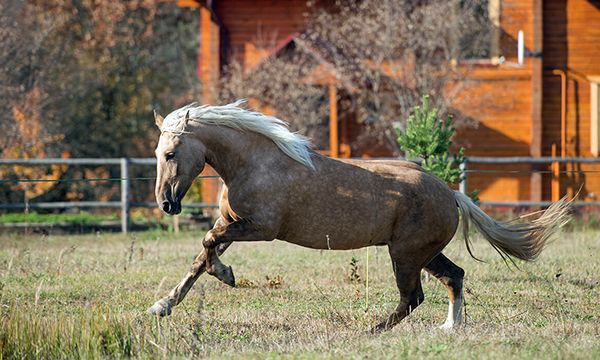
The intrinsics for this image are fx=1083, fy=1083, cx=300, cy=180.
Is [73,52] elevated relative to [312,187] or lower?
elevated

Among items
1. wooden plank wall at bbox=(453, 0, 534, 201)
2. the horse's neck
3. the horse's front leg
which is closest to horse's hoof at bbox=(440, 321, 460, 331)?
the horse's front leg

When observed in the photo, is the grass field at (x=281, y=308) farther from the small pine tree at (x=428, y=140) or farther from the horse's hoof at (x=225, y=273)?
the small pine tree at (x=428, y=140)

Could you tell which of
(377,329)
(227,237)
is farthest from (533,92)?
(227,237)

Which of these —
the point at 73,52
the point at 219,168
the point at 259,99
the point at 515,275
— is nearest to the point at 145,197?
the point at 73,52

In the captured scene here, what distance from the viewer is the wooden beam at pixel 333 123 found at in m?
24.6

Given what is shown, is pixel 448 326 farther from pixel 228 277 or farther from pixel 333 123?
pixel 333 123

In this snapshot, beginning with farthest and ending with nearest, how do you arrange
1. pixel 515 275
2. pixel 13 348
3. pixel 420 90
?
pixel 420 90 → pixel 515 275 → pixel 13 348

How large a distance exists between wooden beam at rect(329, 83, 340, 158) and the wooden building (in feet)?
1.58

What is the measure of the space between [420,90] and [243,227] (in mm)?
16163

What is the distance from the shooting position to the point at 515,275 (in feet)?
42.0

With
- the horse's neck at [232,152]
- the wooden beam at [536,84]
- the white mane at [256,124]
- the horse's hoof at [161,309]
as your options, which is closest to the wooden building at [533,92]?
the wooden beam at [536,84]

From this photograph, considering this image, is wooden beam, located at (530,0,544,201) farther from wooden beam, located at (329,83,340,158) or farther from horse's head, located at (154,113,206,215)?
horse's head, located at (154,113,206,215)

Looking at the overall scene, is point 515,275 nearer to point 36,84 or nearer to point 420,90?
point 420,90

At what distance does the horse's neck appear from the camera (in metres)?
9.45
